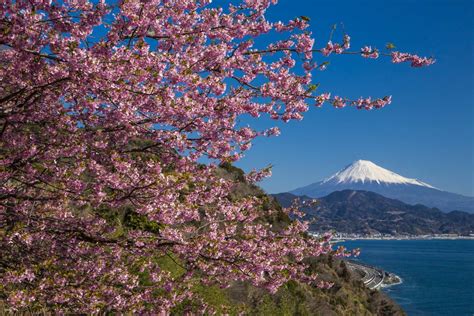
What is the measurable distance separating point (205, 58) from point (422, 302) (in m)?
110

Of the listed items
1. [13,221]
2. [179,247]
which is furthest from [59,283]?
[179,247]

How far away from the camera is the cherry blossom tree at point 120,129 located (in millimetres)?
5414

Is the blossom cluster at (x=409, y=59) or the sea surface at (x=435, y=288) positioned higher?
the blossom cluster at (x=409, y=59)

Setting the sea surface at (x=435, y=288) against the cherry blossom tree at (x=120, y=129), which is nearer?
the cherry blossom tree at (x=120, y=129)

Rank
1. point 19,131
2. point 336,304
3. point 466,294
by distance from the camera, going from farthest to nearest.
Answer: point 466,294, point 336,304, point 19,131

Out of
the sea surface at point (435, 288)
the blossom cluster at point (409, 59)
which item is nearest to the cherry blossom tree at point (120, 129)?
the blossom cluster at point (409, 59)

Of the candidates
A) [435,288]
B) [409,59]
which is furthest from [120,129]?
[435,288]

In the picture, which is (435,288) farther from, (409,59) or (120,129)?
(120,129)

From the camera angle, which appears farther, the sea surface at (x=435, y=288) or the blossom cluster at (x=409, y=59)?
the sea surface at (x=435, y=288)

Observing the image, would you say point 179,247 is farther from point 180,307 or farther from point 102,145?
point 180,307

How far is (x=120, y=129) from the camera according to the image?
639 cm

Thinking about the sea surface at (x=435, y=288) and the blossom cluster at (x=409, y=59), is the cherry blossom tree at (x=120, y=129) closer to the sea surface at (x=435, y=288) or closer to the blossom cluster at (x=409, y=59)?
the blossom cluster at (x=409, y=59)

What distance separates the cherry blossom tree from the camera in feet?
17.8

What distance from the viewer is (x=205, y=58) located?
6.55 metres
